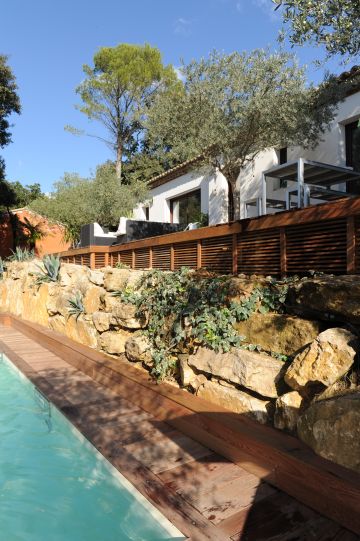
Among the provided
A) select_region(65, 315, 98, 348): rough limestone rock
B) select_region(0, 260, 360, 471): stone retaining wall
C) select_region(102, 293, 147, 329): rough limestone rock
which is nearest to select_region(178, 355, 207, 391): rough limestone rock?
select_region(0, 260, 360, 471): stone retaining wall

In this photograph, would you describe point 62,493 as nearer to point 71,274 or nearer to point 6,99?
point 71,274

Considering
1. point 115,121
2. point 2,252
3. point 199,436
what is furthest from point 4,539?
point 115,121

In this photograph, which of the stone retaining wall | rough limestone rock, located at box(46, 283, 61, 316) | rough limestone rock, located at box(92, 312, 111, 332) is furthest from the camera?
rough limestone rock, located at box(46, 283, 61, 316)

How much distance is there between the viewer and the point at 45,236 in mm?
21609

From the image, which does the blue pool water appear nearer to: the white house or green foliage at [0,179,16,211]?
the white house

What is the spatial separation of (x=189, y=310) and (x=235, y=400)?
134 cm

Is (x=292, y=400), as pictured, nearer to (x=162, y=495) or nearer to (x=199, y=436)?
(x=199, y=436)

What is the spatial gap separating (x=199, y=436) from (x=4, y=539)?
161cm

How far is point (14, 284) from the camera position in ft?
39.7

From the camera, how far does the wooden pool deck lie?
2.20 m

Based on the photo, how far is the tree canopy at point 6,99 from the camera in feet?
46.0

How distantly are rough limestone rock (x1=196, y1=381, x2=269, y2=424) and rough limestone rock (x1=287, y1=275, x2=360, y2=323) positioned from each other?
38.2 inches

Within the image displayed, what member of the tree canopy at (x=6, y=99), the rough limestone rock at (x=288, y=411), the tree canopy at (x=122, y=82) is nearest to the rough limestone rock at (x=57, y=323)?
the rough limestone rock at (x=288, y=411)

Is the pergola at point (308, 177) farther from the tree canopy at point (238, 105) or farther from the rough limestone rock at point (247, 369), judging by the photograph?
the rough limestone rock at point (247, 369)
